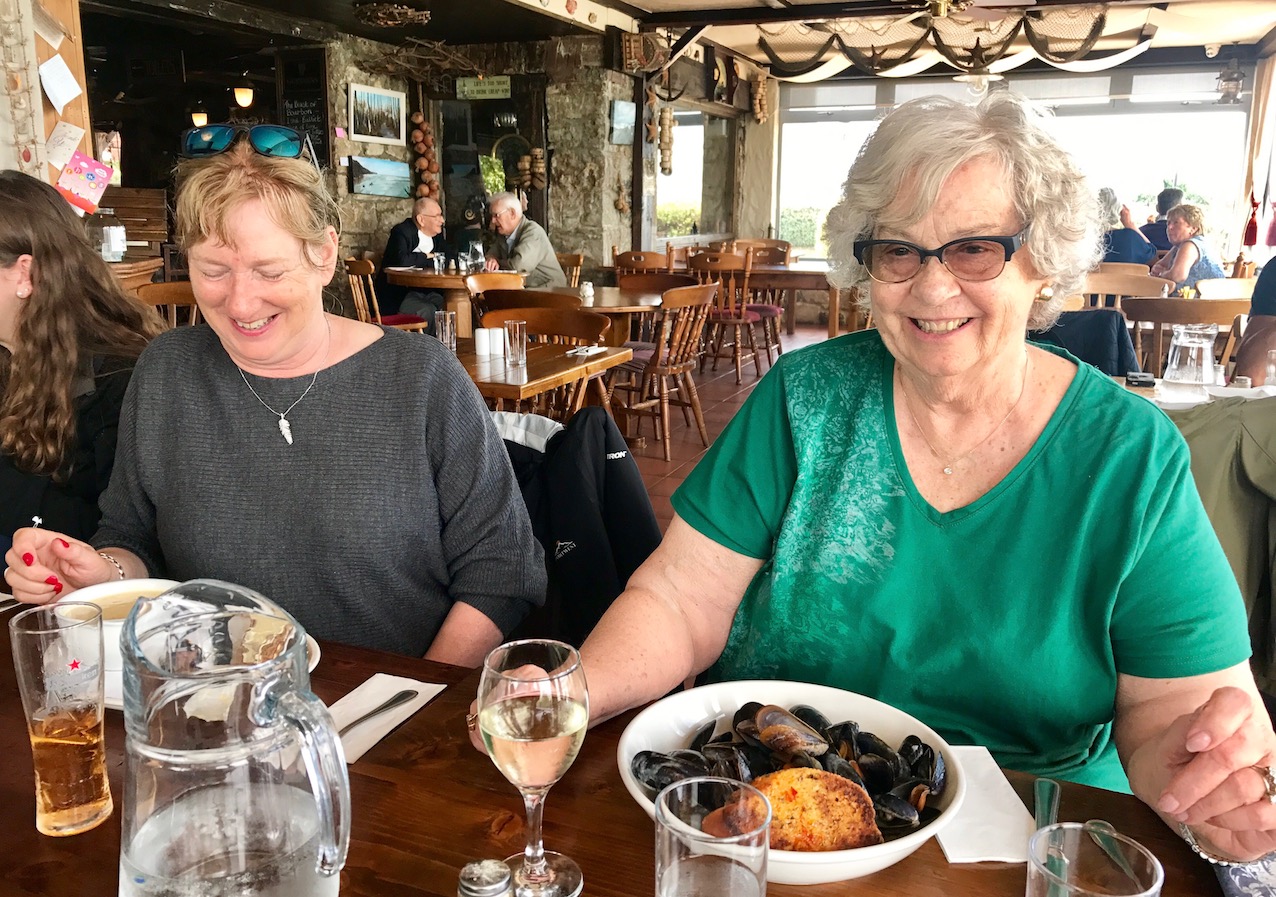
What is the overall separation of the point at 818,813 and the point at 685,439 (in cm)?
537

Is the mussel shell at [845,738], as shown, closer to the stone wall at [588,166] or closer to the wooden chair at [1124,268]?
the wooden chair at [1124,268]

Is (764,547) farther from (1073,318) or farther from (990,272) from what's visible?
(1073,318)

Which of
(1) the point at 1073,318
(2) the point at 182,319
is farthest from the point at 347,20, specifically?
(1) the point at 1073,318

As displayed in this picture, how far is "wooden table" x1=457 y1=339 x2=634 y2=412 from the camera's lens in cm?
385

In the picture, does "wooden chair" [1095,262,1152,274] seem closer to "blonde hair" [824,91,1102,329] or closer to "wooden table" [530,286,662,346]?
"wooden table" [530,286,662,346]

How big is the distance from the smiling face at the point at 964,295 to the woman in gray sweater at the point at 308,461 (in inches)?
29.5

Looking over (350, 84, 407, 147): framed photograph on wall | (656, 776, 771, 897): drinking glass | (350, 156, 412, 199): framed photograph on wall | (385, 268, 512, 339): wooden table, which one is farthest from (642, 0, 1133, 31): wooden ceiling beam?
(656, 776, 771, 897): drinking glass

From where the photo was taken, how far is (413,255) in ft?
25.9

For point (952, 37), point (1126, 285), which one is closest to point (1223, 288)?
point (1126, 285)

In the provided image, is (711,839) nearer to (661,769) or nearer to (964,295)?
(661,769)

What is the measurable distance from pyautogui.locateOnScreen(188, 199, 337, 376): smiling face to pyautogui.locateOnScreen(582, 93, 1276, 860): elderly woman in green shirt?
2.33ft

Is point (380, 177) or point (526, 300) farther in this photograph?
point (380, 177)

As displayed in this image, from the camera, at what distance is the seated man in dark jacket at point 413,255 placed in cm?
779

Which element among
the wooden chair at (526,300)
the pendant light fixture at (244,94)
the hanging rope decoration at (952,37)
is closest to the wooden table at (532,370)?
the wooden chair at (526,300)
